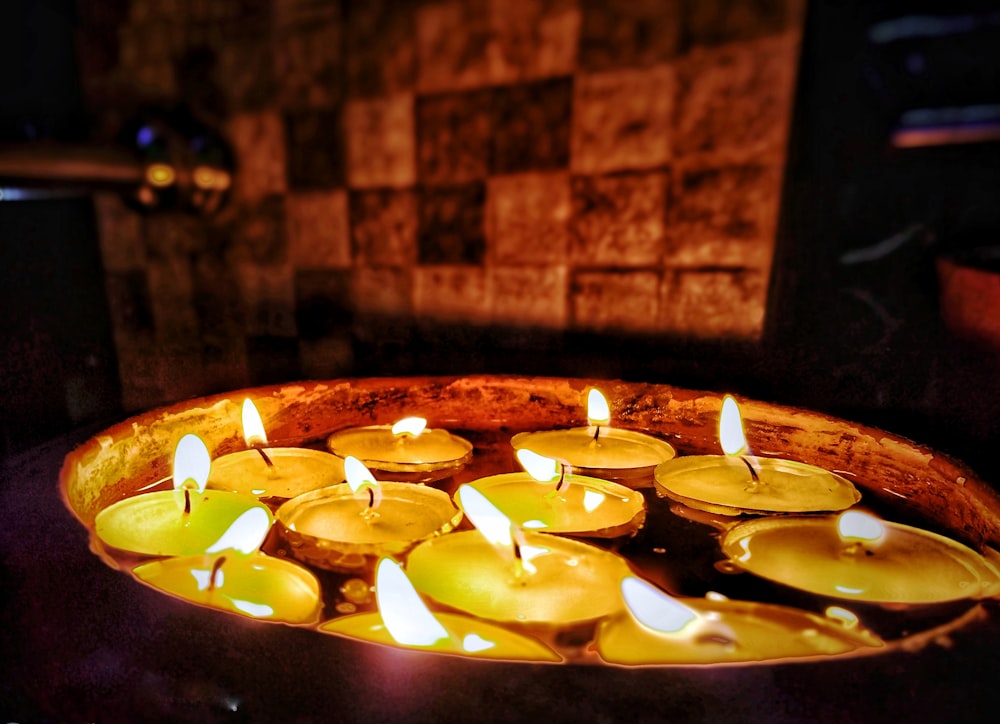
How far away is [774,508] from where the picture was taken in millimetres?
648

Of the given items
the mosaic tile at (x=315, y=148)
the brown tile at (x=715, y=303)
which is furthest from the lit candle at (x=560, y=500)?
the mosaic tile at (x=315, y=148)

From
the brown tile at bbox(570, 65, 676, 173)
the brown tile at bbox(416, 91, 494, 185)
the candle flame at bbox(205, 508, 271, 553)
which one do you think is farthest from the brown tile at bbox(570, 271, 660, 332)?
the candle flame at bbox(205, 508, 271, 553)

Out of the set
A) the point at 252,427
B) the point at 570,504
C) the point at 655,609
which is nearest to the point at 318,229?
the point at 252,427

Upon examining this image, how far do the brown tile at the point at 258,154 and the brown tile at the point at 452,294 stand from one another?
48 centimetres

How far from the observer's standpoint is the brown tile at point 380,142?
1.49 metres

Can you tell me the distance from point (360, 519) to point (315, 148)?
1.25m

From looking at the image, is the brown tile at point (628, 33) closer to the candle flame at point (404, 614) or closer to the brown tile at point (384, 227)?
the brown tile at point (384, 227)

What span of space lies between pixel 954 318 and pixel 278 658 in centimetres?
99

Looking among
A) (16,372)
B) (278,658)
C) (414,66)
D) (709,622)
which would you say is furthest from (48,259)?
(709,622)

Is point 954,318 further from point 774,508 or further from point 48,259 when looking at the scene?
point 48,259

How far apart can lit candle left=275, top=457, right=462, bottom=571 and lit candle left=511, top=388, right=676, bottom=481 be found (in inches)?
7.9

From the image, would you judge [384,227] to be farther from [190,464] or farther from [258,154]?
[190,464]

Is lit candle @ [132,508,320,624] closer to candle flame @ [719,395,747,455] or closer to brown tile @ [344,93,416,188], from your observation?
candle flame @ [719,395,747,455]

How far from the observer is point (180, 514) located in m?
0.62
